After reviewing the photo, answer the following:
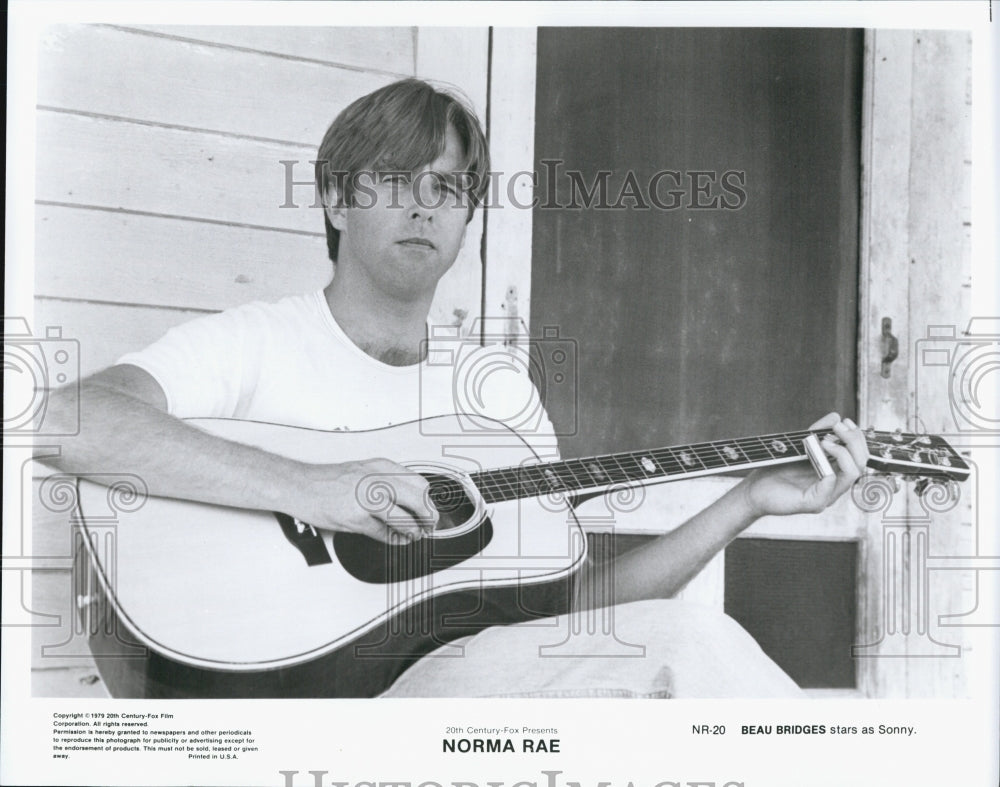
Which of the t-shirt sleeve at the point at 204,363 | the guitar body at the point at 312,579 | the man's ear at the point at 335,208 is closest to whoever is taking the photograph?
the guitar body at the point at 312,579

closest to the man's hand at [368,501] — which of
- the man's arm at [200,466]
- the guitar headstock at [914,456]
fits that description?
the man's arm at [200,466]

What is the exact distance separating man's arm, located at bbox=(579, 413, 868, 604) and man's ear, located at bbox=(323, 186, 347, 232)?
742 millimetres

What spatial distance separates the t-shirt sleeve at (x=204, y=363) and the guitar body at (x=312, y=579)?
0.04 m

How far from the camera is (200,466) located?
1.77 meters

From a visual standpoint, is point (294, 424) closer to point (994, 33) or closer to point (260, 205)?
point (260, 205)

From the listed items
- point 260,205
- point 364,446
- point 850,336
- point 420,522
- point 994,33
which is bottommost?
point 420,522

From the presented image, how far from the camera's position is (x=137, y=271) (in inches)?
74.9

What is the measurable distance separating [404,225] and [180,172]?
39 cm

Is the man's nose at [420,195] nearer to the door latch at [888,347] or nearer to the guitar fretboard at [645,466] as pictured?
the guitar fretboard at [645,466]

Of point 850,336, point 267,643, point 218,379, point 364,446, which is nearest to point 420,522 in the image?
point 364,446

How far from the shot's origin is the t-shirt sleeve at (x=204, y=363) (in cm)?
183

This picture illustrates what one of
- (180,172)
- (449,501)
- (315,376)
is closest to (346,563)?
(449,501)

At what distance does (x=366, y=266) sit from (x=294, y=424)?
0.30 meters

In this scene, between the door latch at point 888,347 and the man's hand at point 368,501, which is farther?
the door latch at point 888,347
